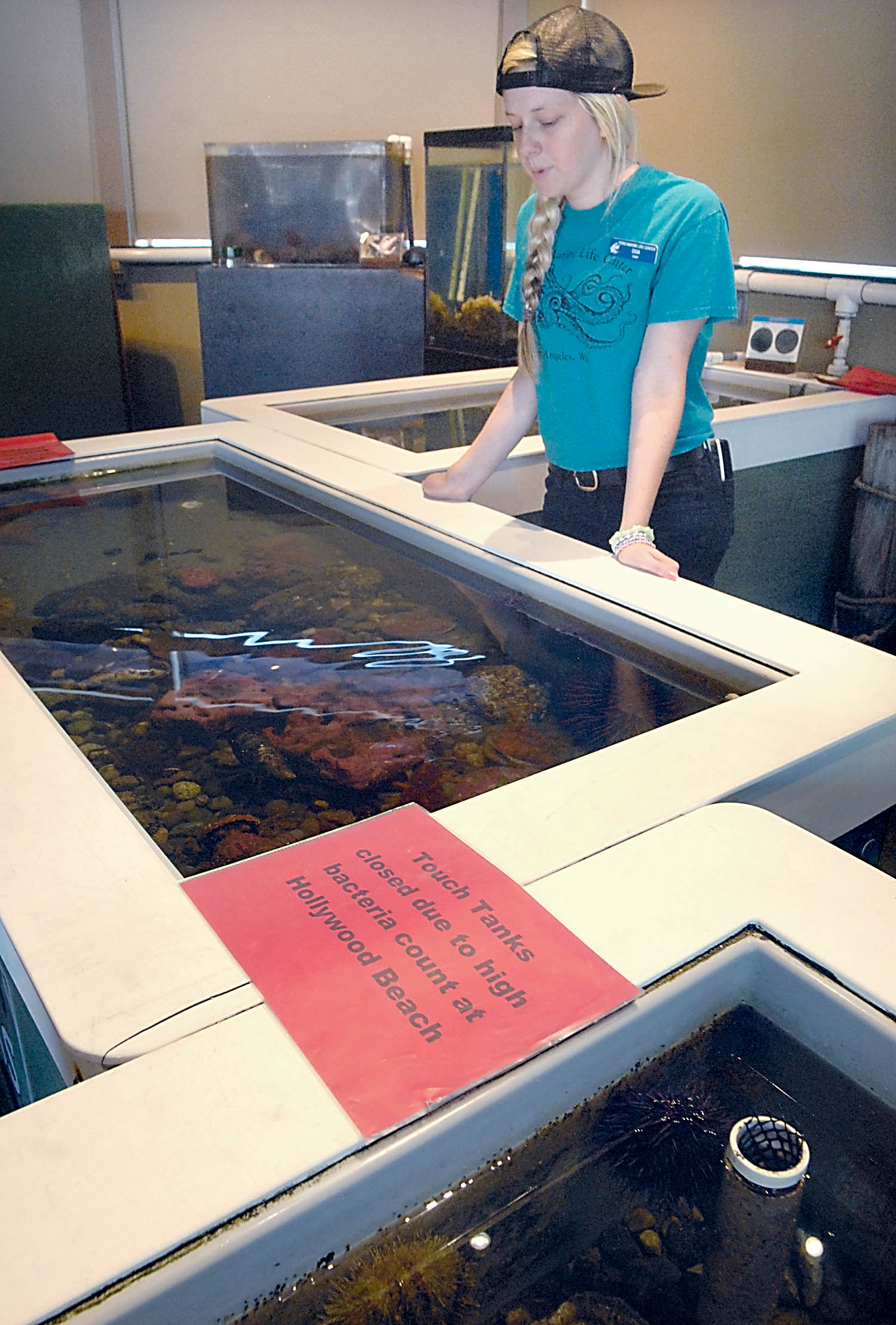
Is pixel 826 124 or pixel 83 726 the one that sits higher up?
pixel 826 124

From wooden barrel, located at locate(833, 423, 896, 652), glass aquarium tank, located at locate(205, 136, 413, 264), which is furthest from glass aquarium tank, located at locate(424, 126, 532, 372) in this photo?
wooden barrel, located at locate(833, 423, 896, 652)

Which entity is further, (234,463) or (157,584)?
(234,463)

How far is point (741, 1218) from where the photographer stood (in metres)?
0.48

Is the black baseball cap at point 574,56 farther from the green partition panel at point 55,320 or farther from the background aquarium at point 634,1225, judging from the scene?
the green partition panel at point 55,320

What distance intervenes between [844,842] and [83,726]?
0.71 meters

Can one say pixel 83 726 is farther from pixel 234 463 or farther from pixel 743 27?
pixel 743 27

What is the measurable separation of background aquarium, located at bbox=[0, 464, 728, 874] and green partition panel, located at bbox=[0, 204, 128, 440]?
234 centimetres

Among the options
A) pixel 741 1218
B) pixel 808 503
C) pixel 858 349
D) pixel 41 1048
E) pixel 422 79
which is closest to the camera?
pixel 741 1218

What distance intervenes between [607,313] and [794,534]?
4.36ft

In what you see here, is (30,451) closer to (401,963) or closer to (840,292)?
(401,963)

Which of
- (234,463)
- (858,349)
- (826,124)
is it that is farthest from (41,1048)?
(826,124)

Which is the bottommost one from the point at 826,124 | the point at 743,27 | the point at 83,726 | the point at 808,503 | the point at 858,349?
the point at 808,503

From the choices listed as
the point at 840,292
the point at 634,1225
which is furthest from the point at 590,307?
the point at 840,292

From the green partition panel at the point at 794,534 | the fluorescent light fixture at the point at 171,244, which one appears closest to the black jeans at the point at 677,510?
the green partition panel at the point at 794,534
